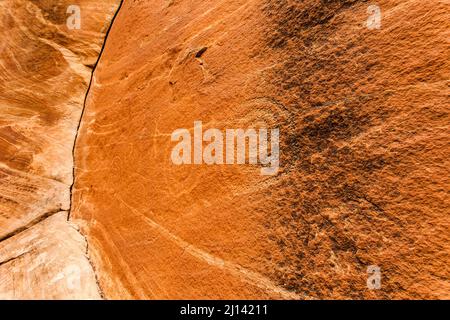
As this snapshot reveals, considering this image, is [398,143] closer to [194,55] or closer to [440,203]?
[440,203]

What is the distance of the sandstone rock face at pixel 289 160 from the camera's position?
4.75 feet

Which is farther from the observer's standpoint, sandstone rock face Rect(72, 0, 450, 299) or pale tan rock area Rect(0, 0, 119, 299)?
pale tan rock area Rect(0, 0, 119, 299)

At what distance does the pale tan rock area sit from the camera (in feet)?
9.68

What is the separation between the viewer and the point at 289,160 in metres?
1.81

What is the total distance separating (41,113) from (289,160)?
8.84 feet

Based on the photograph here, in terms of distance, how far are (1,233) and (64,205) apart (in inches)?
23.0

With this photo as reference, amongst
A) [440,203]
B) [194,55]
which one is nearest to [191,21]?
[194,55]

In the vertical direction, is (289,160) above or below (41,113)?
below

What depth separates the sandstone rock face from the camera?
145 cm

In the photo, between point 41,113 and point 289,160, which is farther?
point 41,113

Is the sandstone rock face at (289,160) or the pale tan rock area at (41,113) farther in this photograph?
the pale tan rock area at (41,113)

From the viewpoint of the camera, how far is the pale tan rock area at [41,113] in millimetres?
2951

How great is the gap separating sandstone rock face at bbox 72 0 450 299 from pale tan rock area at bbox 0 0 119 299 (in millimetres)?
640

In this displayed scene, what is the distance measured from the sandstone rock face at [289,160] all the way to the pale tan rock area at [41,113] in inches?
25.2
